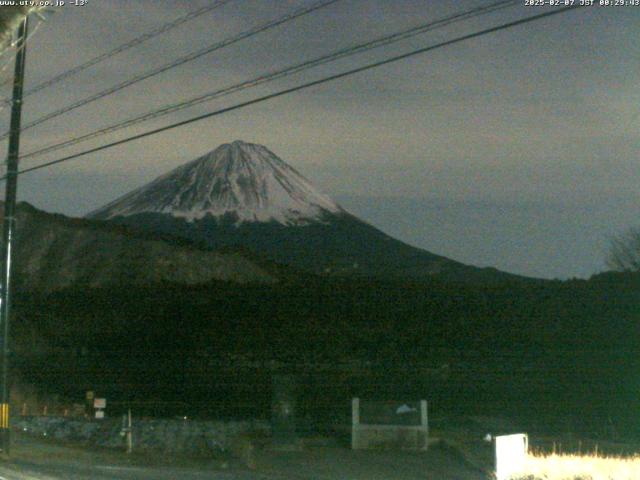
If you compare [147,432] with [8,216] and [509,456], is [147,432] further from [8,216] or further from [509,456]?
[509,456]

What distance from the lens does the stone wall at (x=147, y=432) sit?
2527cm

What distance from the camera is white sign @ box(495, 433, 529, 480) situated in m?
13.3

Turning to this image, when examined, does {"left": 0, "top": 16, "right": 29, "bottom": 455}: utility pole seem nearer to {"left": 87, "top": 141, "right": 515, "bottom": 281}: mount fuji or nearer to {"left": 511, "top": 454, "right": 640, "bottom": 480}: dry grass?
{"left": 511, "top": 454, "right": 640, "bottom": 480}: dry grass

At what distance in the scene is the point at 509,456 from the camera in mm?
13719

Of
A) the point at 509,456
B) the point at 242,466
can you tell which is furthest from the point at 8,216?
the point at 509,456

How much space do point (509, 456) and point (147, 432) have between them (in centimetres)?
1687

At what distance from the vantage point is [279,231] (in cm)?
15488

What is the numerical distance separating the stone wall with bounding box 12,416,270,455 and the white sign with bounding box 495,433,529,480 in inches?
457

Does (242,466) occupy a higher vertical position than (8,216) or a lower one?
lower

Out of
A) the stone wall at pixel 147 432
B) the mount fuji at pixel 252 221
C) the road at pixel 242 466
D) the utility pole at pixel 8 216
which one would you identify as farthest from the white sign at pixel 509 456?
the mount fuji at pixel 252 221

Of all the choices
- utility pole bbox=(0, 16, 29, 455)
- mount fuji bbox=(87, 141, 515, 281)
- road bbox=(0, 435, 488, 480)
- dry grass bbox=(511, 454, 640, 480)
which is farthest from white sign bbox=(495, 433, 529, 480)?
mount fuji bbox=(87, 141, 515, 281)

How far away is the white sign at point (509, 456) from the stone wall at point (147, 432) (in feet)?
38.0

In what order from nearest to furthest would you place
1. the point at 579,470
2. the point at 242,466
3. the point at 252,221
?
the point at 579,470 < the point at 242,466 < the point at 252,221

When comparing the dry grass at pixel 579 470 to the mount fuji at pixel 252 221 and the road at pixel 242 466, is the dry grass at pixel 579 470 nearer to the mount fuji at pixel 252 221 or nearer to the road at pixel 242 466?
the road at pixel 242 466
